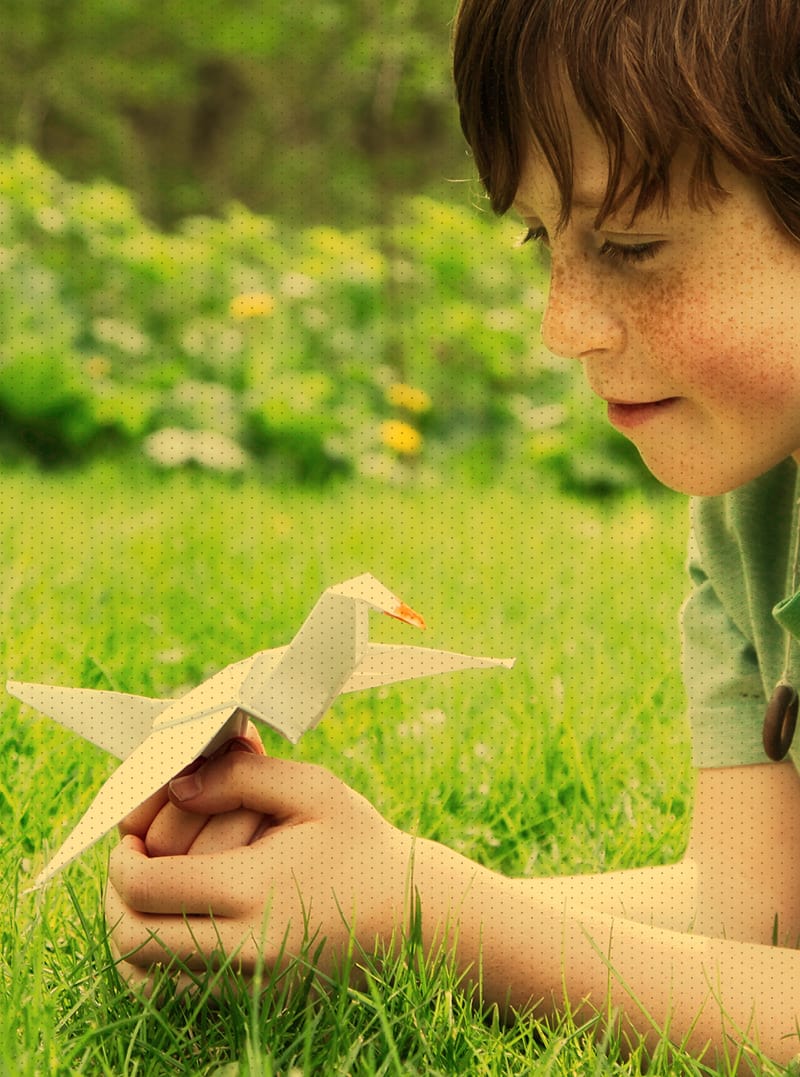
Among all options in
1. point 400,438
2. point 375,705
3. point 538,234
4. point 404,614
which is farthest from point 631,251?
point 400,438

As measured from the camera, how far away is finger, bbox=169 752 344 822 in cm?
105

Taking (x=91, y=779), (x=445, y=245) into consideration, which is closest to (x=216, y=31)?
(x=445, y=245)

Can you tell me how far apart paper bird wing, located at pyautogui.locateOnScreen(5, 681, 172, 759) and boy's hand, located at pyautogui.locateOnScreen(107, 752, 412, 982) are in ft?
0.22

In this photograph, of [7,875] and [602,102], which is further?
[7,875]

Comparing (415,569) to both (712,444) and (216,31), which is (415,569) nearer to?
(712,444)

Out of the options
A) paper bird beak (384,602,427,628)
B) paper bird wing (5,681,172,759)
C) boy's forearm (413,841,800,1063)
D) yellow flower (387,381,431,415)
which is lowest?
yellow flower (387,381,431,415)

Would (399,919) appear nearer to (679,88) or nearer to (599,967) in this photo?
(599,967)

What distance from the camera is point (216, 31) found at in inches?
213

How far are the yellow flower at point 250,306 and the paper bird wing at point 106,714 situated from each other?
2.97 metres

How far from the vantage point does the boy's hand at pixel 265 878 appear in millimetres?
1028

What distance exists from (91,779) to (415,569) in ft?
4.15

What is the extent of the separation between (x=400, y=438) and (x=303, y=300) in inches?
21.8

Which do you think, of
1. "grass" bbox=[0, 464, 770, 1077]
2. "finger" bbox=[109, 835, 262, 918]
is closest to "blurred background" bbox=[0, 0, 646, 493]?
"grass" bbox=[0, 464, 770, 1077]

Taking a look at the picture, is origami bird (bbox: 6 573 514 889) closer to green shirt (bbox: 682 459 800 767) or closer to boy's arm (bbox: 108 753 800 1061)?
boy's arm (bbox: 108 753 800 1061)
